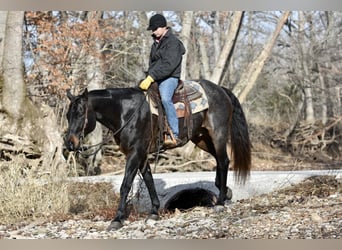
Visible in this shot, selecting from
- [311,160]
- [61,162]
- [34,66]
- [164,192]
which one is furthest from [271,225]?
[311,160]

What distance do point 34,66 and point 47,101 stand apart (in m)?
0.99

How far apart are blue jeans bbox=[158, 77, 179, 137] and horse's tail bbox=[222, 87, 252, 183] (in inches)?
50.6

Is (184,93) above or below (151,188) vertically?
above

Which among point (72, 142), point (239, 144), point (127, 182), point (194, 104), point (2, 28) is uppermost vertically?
point (2, 28)

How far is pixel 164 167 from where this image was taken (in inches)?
545

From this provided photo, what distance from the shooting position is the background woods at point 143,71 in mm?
11422

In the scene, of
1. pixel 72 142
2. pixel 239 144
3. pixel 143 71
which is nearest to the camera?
pixel 72 142

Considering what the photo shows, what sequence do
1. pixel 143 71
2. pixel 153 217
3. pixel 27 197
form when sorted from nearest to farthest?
pixel 153 217
pixel 27 197
pixel 143 71

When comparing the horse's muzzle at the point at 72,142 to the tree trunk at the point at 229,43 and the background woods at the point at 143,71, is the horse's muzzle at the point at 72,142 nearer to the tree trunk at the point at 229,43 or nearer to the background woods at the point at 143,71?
the background woods at the point at 143,71

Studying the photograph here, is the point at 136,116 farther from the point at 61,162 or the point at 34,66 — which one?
the point at 34,66

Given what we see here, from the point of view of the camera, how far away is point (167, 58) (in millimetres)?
6902

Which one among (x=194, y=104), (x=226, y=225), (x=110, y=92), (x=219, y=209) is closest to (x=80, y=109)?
(x=110, y=92)

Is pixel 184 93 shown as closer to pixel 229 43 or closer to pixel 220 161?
pixel 220 161

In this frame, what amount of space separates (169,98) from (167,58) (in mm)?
531
